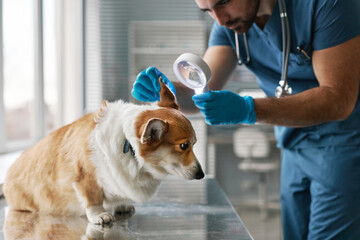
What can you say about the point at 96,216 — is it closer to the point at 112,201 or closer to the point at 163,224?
the point at 112,201

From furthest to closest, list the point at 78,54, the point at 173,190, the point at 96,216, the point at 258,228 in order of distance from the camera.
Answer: the point at 258,228 < the point at 78,54 < the point at 173,190 < the point at 96,216

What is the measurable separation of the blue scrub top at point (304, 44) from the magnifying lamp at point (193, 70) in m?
0.50

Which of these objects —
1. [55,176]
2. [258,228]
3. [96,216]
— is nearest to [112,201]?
[96,216]

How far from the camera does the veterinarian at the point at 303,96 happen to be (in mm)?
1268

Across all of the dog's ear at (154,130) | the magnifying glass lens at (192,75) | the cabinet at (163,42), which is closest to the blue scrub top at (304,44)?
the magnifying glass lens at (192,75)

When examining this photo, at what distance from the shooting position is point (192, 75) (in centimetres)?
117

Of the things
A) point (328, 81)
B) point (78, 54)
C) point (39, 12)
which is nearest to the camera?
point (328, 81)

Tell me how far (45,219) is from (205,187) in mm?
770

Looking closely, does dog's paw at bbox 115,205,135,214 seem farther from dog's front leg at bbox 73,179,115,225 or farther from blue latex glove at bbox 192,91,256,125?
blue latex glove at bbox 192,91,256,125

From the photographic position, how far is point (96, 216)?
40.6 inches

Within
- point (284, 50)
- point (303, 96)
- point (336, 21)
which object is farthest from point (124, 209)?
point (336, 21)

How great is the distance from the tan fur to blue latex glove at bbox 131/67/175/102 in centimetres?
24

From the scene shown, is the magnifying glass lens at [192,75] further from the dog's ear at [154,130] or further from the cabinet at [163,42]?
the cabinet at [163,42]

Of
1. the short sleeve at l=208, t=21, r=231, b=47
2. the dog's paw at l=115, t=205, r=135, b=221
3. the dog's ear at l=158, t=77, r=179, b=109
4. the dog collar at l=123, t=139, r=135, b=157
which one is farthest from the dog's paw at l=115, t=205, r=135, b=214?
the short sleeve at l=208, t=21, r=231, b=47
